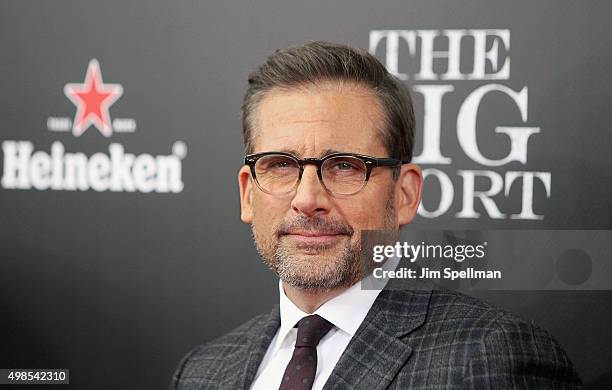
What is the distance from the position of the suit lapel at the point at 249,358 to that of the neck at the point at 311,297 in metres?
0.13

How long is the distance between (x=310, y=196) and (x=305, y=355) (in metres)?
0.35

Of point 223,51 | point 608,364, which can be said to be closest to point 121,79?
point 223,51

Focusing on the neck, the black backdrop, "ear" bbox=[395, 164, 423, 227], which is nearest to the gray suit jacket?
the neck

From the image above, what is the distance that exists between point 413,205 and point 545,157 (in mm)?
524

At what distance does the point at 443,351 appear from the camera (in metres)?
1.77

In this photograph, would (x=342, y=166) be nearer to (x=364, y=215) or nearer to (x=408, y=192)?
(x=364, y=215)

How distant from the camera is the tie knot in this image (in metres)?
1.92

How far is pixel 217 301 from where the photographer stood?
2613mm

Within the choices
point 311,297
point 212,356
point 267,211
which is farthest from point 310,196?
point 212,356

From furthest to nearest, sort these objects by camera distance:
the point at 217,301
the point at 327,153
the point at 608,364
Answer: the point at 217,301 < the point at 608,364 < the point at 327,153

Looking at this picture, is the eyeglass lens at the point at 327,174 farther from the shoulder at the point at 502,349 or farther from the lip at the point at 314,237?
the shoulder at the point at 502,349

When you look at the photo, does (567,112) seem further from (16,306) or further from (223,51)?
(16,306)

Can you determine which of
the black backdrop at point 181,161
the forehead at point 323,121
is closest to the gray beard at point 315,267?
the forehead at point 323,121

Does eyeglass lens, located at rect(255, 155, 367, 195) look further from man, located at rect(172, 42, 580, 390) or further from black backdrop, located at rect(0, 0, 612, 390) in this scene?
black backdrop, located at rect(0, 0, 612, 390)
